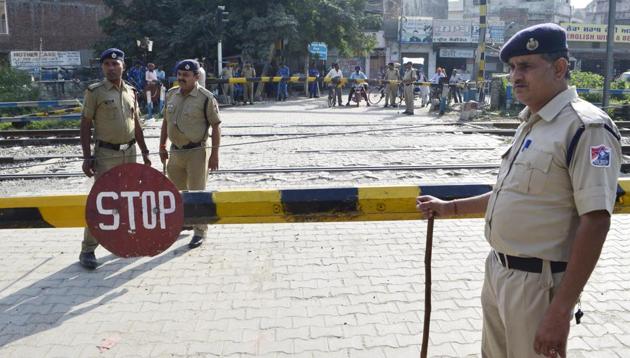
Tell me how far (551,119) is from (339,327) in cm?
225

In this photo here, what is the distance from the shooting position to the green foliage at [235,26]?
91.6ft

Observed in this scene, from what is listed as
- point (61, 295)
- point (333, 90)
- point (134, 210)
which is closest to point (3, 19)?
point (333, 90)

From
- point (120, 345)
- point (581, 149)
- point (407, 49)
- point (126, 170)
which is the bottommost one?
point (120, 345)

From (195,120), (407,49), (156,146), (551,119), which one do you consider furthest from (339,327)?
(407,49)

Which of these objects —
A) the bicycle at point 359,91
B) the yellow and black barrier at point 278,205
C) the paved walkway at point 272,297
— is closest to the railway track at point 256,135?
the paved walkway at point 272,297

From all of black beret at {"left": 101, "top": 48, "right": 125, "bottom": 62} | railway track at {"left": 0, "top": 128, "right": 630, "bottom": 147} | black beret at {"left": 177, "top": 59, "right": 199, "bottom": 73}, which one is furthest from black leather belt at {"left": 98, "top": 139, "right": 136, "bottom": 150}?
railway track at {"left": 0, "top": 128, "right": 630, "bottom": 147}

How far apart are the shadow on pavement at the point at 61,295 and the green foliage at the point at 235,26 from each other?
Answer: 77.4 feet

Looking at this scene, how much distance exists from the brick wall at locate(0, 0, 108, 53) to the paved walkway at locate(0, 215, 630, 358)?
3966 centimetres

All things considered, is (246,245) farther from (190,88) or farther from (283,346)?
(283,346)

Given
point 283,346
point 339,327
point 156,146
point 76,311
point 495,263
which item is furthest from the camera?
point 156,146

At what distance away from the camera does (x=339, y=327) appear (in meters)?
3.78

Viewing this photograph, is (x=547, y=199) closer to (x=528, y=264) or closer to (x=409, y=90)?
(x=528, y=264)

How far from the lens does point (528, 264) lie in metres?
2.12

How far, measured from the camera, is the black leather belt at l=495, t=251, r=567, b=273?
2.08 m
